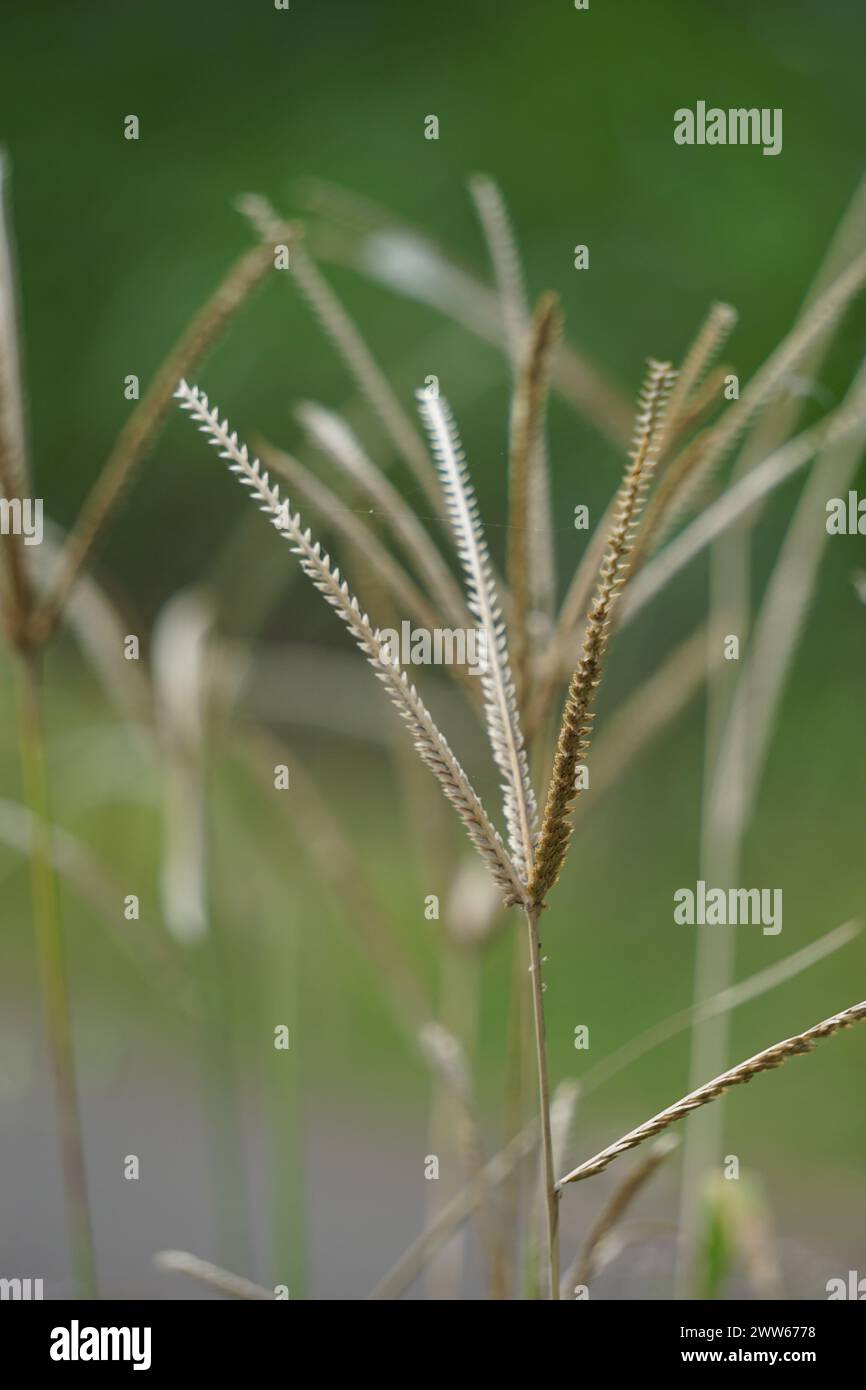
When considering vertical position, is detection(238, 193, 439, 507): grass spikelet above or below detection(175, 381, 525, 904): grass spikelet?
above

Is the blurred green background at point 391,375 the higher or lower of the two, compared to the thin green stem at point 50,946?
higher

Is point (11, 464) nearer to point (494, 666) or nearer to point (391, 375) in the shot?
point (494, 666)

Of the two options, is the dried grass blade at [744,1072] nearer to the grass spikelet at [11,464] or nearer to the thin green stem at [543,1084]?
the thin green stem at [543,1084]

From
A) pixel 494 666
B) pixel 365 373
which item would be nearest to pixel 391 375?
pixel 365 373

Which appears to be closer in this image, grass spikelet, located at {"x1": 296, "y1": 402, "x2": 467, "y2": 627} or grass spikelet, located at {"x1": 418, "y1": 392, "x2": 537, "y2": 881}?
grass spikelet, located at {"x1": 418, "y1": 392, "x2": 537, "y2": 881}

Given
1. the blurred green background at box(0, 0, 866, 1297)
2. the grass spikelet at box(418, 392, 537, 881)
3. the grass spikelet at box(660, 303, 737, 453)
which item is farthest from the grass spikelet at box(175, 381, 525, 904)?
the blurred green background at box(0, 0, 866, 1297)

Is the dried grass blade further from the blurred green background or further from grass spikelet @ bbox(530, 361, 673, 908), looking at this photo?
the blurred green background

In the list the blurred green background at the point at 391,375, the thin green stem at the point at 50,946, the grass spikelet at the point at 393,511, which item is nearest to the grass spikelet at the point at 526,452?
the grass spikelet at the point at 393,511

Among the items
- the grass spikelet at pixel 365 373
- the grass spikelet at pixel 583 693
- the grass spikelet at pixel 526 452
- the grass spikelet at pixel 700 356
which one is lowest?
the grass spikelet at pixel 583 693
